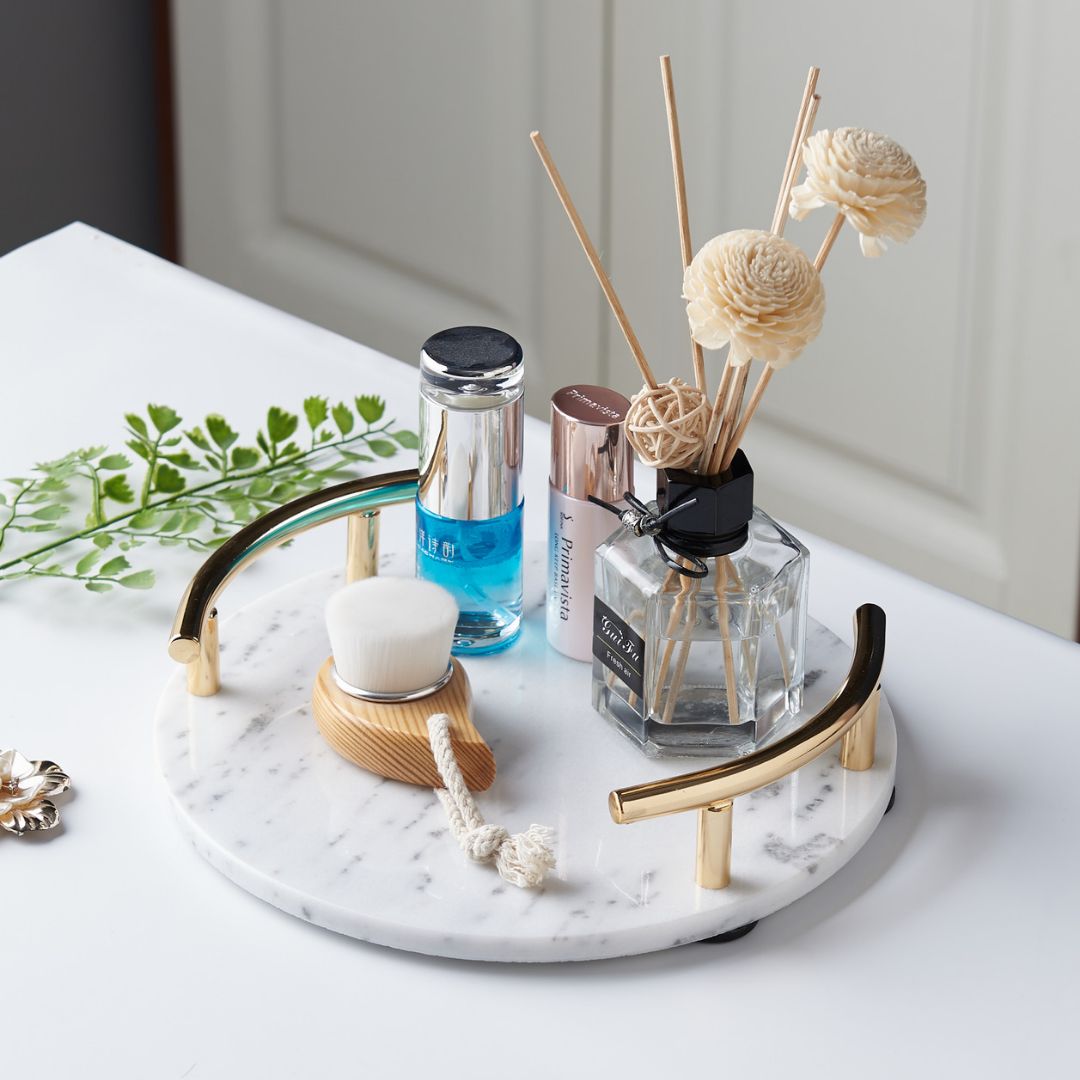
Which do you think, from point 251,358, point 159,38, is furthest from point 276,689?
point 159,38

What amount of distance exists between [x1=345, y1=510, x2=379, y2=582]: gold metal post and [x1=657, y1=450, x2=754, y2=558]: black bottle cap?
7.4 inches

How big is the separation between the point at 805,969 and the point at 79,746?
32 centimetres

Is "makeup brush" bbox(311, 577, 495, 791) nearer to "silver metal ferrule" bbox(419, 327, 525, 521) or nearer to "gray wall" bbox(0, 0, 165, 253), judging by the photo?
"silver metal ferrule" bbox(419, 327, 525, 521)

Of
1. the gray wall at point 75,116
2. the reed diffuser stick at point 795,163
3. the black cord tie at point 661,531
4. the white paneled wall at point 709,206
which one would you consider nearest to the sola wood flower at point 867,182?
the reed diffuser stick at point 795,163

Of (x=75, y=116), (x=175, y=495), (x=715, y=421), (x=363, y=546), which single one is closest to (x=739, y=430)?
(x=715, y=421)

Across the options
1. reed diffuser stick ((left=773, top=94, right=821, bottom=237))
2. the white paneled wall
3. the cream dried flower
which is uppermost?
reed diffuser stick ((left=773, top=94, right=821, bottom=237))

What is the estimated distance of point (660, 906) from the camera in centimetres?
60

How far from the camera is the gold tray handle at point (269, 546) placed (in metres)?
0.68

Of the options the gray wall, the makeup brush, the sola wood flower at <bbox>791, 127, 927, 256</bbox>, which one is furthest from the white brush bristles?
the gray wall

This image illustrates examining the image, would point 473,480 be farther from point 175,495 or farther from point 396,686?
point 175,495

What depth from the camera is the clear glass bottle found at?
633 millimetres

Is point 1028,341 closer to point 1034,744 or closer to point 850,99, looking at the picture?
point 850,99

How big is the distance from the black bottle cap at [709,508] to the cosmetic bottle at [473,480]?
0.09 meters

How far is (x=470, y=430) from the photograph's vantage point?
2.27 feet
